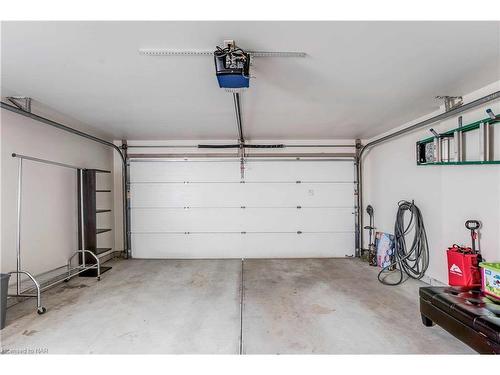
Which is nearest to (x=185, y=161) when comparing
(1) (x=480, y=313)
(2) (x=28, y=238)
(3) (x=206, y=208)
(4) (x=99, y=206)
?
(3) (x=206, y=208)

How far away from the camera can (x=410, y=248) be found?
4035 millimetres

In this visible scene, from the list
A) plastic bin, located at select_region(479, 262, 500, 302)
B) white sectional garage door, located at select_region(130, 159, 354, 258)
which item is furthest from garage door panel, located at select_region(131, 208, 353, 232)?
plastic bin, located at select_region(479, 262, 500, 302)

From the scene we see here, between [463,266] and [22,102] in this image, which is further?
[22,102]

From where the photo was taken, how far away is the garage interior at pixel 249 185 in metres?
1.92

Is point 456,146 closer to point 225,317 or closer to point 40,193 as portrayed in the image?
point 225,317

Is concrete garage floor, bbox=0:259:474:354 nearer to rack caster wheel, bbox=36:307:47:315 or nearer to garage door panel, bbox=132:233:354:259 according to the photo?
rack caster wheel, bbox=36:307:47:315

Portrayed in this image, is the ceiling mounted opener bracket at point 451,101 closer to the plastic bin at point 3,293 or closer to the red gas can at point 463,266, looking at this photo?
the red gas can at point 463,266

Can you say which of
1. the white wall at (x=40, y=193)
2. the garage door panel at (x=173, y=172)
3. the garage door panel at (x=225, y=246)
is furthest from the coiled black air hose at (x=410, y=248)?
the white wall at (x=40, y=193)

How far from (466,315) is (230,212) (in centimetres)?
393

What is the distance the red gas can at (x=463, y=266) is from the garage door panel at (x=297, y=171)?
8.62 ft

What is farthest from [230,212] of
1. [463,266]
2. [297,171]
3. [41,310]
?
[463,266]

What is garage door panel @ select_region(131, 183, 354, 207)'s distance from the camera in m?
5.24

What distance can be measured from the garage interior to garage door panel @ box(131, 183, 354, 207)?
3 cm

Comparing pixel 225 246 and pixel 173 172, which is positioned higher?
A: pixel 173 172
